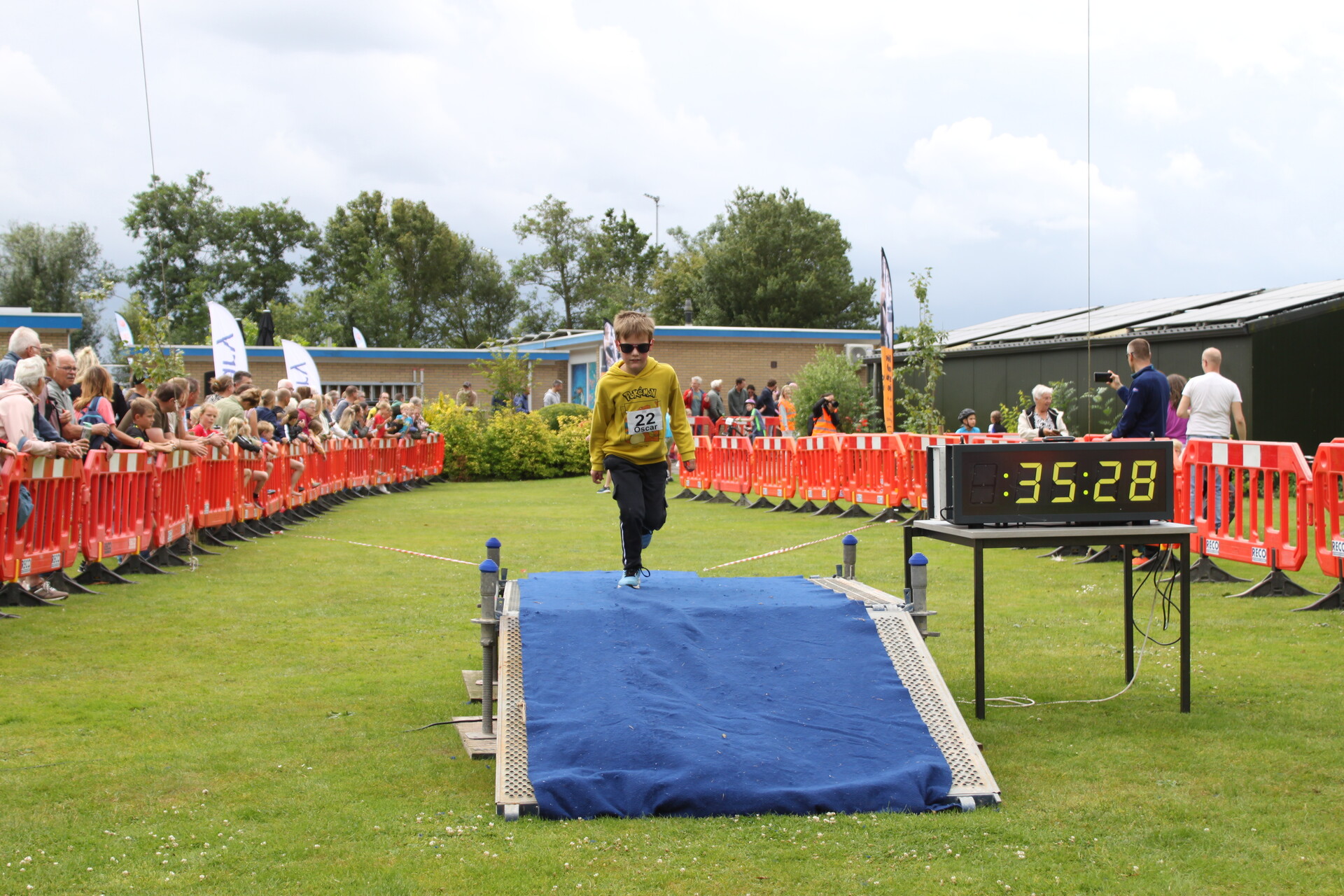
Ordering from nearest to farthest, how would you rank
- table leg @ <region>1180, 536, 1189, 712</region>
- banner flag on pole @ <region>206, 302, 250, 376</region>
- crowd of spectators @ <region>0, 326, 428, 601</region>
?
table leg @ <region>1180, 536, 1189, 712</region> < crowd of spectators @ <region>0, 326, 428, 601</region> < banner flag on pole @ <region>206, 302, 250, 376</region>

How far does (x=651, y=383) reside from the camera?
24.3 feet

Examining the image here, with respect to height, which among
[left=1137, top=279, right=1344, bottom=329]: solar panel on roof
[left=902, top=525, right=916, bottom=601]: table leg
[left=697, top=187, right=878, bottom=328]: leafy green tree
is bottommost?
[left=902, top=525, right=916, bottom=601]: table leg

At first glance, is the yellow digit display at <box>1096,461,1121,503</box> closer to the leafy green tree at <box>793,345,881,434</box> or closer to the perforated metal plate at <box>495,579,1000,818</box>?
the perforated metal plate at <box>495,579,1000,818</box>

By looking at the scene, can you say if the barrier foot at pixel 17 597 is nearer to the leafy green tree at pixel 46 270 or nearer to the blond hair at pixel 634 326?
→ the blond hair at pixel 634 326

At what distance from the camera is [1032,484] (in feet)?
21.1

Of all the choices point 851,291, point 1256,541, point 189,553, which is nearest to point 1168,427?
point 1256,541

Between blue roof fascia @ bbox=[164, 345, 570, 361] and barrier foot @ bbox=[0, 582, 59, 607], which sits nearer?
barrier foot @ bbox=[0, 582, 59, 607]

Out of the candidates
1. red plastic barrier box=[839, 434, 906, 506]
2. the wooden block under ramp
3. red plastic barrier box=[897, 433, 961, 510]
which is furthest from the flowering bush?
the wooden block under ramp

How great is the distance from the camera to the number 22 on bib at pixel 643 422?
734 centimetres

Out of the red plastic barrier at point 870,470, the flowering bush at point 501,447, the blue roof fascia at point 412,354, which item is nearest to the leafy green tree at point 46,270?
the blue roof fascia at point 412,354

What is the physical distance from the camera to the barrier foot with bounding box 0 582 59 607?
33.2 feet

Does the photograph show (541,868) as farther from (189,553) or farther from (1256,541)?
(189,553)

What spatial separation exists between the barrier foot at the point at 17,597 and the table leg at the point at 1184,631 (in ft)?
28.6

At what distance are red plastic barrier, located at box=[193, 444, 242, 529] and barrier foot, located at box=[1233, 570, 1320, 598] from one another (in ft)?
36.6
